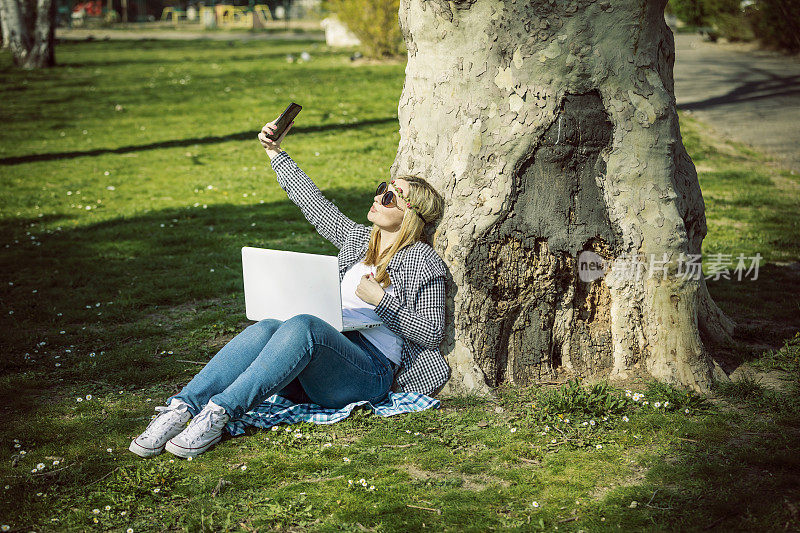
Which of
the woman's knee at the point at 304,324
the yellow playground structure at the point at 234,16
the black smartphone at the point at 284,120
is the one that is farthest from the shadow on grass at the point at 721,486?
the yellow playground structure at the point at 234,16

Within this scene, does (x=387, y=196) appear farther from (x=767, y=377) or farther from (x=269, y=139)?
(x=767, y=377)

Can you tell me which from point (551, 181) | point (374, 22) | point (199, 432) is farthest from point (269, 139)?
point (374, 22)

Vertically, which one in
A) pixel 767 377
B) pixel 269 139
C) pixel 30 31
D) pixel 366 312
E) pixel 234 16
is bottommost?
pixel 767 377

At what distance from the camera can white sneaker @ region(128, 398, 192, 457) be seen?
3844mm

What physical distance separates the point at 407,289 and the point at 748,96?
14116 millimetres

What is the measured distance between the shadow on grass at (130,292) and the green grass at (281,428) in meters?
0.02

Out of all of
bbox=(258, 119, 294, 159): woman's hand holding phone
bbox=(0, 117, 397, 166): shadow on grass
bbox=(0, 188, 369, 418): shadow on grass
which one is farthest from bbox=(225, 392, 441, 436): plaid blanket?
bbox=(0, 117, 397, 166): shadow on grass

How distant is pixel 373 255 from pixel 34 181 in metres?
7.59

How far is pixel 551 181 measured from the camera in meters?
4.39

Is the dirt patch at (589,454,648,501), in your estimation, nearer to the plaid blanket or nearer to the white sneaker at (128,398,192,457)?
the plaid blanket

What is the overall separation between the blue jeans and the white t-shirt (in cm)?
7

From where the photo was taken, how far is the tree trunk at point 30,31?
1947 cm

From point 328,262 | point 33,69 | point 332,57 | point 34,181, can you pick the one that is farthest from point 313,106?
point 328,262

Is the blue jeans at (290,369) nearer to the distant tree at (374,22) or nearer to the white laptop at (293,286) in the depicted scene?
the white laptop at (293,286)
